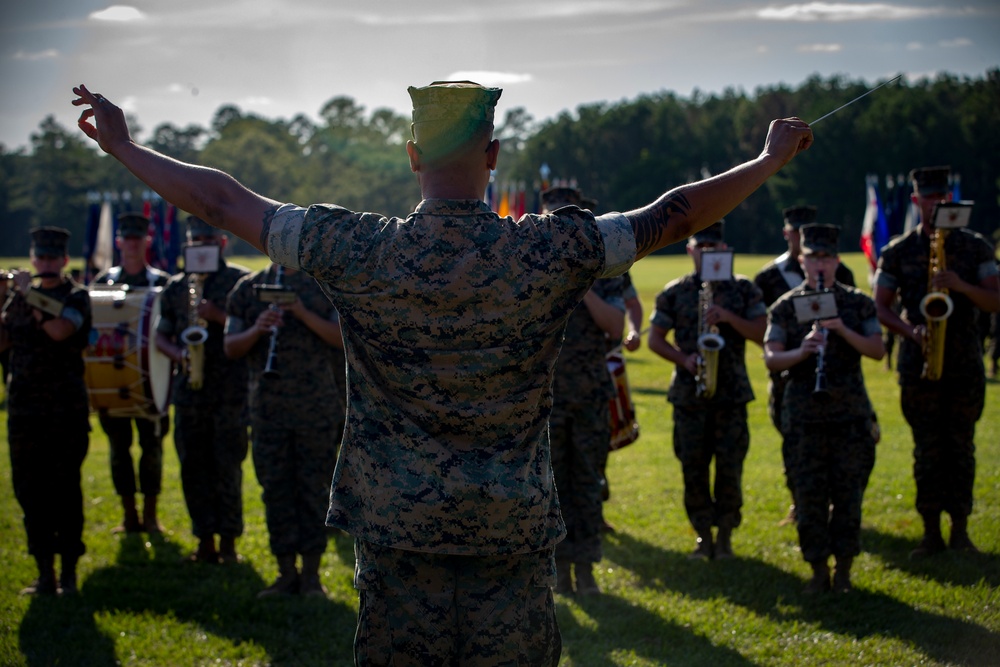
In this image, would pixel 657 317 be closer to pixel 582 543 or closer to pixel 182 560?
pixel 582 543

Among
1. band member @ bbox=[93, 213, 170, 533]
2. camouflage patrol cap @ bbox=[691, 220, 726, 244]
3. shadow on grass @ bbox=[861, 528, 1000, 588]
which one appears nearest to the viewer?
shadow on grass @ bbox=[861, 528, 1000, 588]

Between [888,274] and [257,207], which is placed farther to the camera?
[888,274]

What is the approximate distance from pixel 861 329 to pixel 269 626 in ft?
14.5

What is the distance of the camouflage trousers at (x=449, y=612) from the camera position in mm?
3031

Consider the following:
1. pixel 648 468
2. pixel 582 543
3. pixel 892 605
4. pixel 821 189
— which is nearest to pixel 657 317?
pixel 582 543

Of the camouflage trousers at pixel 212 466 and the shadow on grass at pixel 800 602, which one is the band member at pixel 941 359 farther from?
the camouflage trousers at pixel 212 466

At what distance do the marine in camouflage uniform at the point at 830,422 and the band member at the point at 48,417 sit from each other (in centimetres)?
492

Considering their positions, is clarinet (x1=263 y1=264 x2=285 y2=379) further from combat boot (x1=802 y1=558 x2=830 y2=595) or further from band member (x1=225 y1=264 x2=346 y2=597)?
combat boot (x1=802 y1=558 x2=830 y2=595)

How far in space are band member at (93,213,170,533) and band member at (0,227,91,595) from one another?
1848 millimetres

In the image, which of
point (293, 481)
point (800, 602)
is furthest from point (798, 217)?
point (293, 481)

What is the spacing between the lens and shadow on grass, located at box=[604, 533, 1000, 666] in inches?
232

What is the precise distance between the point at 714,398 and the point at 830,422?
1265 mm

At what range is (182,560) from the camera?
8.19 metres

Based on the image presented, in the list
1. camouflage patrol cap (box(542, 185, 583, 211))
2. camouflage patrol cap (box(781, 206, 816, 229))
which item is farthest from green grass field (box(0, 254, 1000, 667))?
camouflage patrol cap (box(542, 185, 583, 211))
